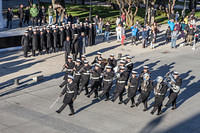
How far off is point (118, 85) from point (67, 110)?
242cm

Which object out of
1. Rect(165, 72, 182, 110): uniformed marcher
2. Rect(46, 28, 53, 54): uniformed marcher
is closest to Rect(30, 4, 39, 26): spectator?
Rect(46, 28, 53, 54): uniformed marcher

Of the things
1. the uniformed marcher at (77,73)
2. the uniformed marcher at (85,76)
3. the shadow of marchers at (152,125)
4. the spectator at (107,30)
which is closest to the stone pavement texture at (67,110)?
the shadow of marchers at (152,125)

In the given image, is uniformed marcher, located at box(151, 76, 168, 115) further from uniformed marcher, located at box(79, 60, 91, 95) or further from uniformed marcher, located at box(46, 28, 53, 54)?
uniformed marcher, located at box(46, 28, 53, 54)

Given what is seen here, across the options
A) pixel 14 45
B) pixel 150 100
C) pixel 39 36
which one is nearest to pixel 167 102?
pixel 150 100

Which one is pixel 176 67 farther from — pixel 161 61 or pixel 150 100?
pixel 150 100

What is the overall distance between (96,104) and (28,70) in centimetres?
620

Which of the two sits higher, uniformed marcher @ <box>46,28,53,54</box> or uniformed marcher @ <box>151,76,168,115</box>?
uniformed marcher @ <box>46,28,53,54</box>

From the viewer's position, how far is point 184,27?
3117 cm

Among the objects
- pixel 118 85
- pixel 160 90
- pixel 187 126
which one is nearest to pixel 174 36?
pixel 118 85

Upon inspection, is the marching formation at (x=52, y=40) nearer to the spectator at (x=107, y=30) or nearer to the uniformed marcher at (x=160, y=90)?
the spectator at (x=107, y=30)

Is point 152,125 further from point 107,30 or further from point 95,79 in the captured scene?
point 107,30

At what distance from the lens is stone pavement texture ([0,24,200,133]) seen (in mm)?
13609

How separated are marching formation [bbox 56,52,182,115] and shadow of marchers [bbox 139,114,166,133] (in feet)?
1.20

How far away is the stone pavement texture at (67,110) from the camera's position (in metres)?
13.6
